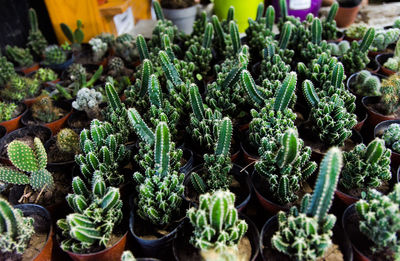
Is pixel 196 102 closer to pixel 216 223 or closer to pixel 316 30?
pixel 216 223

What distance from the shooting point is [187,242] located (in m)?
1.52

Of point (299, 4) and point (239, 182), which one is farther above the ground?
point (299, 4)

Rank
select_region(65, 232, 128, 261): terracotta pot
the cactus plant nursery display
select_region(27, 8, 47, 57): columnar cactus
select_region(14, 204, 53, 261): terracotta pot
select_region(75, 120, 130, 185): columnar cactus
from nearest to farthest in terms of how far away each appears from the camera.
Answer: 1. the cactus plant nursery display
2. select_region(65, 232, 128, 261): terracotta pot
3. select_region(14, 204, 53, 261): terracotta pot
4. select_region(75, 120, 130, 185): columnar cactus
5. select_region(27, 8, 47, 57): columnar cactus

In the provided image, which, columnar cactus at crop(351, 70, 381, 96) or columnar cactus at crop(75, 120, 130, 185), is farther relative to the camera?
columnar cactus at crop(351, 70, 381, 96)

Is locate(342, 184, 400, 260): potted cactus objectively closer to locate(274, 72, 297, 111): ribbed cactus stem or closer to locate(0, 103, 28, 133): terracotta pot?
locate(274, 72, 297, 111): ribbed cactus stem

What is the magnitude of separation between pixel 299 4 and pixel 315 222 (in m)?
3.05

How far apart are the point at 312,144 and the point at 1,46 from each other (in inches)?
130

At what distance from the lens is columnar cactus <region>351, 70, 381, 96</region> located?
2.27m

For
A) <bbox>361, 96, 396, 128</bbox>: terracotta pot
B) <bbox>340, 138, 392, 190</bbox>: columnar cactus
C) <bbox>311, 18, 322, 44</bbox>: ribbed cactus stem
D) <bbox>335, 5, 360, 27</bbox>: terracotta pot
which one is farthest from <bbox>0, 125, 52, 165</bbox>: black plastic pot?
<bbox>335, 5, 360, 27</bbox>: terracotta pot

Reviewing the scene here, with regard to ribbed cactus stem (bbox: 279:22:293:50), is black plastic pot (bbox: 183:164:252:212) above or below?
below

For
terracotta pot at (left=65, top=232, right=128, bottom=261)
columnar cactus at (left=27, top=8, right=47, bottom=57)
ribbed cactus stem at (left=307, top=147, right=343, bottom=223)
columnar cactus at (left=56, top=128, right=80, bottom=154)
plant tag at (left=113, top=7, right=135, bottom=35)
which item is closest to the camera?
ribbed cactus stem at (left=307, top=147, right=343, bottom=223)

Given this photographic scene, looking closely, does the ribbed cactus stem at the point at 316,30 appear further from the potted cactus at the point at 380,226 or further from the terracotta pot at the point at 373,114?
the potted cactus at the point at 380,226

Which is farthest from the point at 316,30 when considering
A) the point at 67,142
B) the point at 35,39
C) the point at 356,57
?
the point at 35,39

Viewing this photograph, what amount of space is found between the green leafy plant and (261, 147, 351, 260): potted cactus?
3113mm
